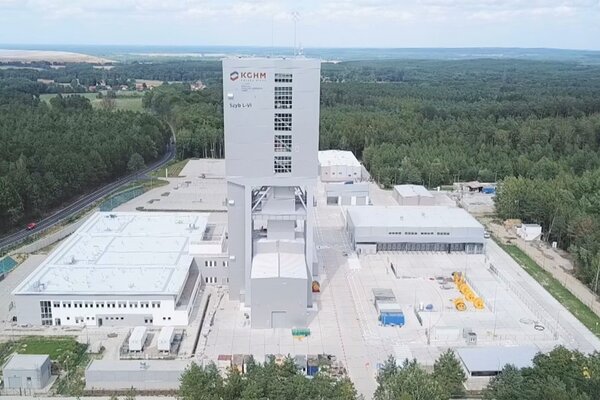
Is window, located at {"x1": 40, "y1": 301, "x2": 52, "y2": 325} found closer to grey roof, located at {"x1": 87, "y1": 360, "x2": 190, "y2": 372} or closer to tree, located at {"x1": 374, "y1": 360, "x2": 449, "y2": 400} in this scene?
grey roof, located at {"x1": 87, "y1": 360, "x2": 190, "y2": 372}

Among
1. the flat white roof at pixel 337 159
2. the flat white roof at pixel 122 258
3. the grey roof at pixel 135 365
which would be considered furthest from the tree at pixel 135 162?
the grey roof at pixel 135 365

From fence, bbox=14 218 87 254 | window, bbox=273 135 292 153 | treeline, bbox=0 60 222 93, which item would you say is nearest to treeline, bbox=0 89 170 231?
fence, bbox=14 218 87 254

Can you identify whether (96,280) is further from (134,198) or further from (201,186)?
(201,186)

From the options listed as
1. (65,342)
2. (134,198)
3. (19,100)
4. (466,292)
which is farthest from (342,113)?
(65,342)

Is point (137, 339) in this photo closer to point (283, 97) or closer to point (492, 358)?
point (283, 97)

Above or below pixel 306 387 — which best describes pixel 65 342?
below

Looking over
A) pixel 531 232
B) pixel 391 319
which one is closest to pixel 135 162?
pixel 531 232
